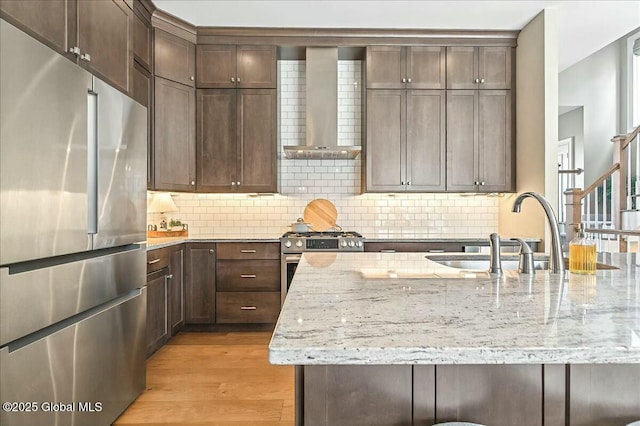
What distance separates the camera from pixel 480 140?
4.38m

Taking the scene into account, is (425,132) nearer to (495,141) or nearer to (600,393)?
(495,141)

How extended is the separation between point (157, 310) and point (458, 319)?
305 centimetres

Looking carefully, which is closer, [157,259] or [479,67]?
[157,259]

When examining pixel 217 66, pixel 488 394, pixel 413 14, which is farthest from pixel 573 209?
pixel 488 394

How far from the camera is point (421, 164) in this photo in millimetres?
4379

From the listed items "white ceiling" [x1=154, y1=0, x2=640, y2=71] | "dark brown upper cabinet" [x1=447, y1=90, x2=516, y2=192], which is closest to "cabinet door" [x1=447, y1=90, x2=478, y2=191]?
"dark brown upper cabinet" [x1=447, y1=90, x2=516, y2=192]

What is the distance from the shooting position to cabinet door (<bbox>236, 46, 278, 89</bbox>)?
14.2 ft

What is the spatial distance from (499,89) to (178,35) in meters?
3.04

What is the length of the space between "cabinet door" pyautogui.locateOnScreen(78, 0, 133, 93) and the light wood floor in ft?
5.94

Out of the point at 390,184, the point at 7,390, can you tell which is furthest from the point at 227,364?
the point at 390,184

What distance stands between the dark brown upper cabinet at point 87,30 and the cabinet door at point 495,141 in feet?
10.3

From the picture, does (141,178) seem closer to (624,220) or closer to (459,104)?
(459,104)

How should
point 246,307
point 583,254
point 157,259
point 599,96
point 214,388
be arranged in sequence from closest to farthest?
point 583,254, point 214,388, point 157,259, point 246,307, point 599,96

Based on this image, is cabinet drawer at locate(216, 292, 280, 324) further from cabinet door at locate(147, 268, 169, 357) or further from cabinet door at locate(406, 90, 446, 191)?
cabinet door at locate(406, 90, 446, 191)
